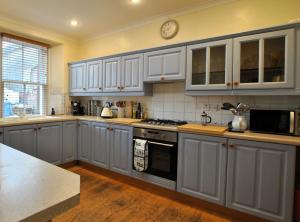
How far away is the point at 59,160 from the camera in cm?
323

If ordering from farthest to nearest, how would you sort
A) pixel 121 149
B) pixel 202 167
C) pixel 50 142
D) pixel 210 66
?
pixel 50 142 < pixel 121 149 < pixel 210 66 < pixel 202 167

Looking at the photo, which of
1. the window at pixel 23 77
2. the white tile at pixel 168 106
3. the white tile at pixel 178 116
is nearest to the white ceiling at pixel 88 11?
the window at pixel 23 77

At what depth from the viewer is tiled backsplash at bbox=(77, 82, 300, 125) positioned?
2.24 meters

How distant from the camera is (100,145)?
3.12 metres

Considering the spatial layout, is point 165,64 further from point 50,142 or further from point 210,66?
point 50,142

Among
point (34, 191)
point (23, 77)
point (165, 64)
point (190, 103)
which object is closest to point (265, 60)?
point (190, 103)

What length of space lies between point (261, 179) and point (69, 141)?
2906mm

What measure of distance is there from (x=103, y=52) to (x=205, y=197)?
10.3ft

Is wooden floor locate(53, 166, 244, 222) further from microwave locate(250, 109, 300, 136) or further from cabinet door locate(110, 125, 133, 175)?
microwave locate(250, 109, 300, 136)

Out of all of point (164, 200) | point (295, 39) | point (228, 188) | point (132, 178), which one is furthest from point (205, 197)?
point (295, 39)

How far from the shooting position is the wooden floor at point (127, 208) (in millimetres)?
2033

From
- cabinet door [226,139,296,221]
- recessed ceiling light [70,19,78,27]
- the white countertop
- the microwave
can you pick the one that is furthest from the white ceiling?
the white countertop

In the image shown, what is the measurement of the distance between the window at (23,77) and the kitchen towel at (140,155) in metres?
2.11

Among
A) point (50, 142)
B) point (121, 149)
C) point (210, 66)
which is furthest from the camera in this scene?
point (50, 142)
